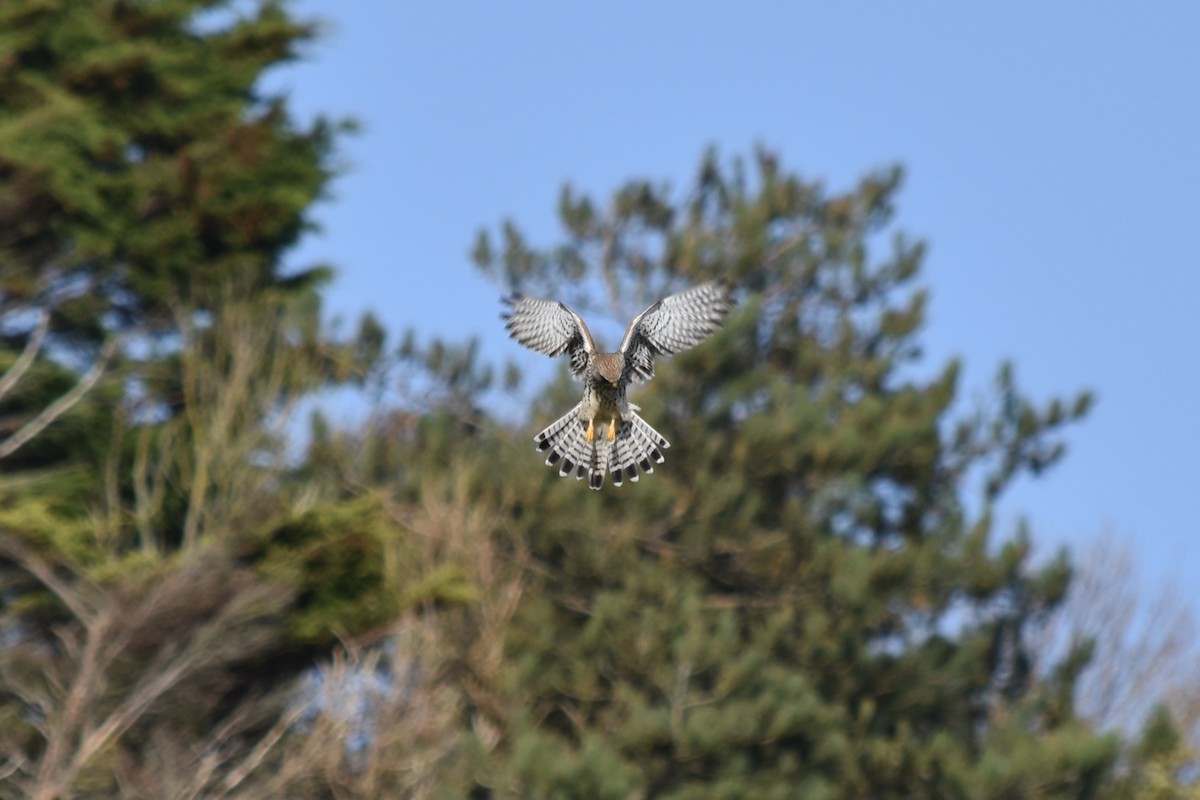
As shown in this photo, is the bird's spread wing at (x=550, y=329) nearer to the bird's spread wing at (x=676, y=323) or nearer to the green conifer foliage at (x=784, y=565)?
the bird's spread wing at (x=676, y=323)

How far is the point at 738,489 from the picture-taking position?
25.0 metres

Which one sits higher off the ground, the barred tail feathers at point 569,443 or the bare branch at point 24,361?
the bare branch at point 24,361

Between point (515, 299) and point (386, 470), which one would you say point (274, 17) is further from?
point (515, 299)

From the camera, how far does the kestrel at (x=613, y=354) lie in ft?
30.3

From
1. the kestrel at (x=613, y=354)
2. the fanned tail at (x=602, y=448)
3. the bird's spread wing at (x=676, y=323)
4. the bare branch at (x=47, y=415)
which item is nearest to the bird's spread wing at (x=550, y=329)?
the kestrel at (x=613, y=354)

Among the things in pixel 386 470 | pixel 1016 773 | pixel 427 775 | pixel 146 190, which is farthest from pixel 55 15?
pixel 1016 773

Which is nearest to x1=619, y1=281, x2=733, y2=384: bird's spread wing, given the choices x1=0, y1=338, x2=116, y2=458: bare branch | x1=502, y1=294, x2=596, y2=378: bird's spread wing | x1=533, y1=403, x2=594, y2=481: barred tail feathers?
x1=502, y1=294, x2=596, y2=378: bird's spread wing

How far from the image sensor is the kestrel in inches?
363

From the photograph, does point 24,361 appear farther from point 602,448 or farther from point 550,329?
point 550,329

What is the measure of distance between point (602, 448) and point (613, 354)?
691 millimetres

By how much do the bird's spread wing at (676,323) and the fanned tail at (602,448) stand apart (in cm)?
25

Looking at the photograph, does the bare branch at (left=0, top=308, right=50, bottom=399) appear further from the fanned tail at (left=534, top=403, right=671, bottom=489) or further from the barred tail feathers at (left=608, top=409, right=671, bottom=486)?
the barred tail feathers at (left=608, top=409, right=671, bottom=486)

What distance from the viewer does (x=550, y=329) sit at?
367 inches

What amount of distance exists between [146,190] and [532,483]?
5275 mm
